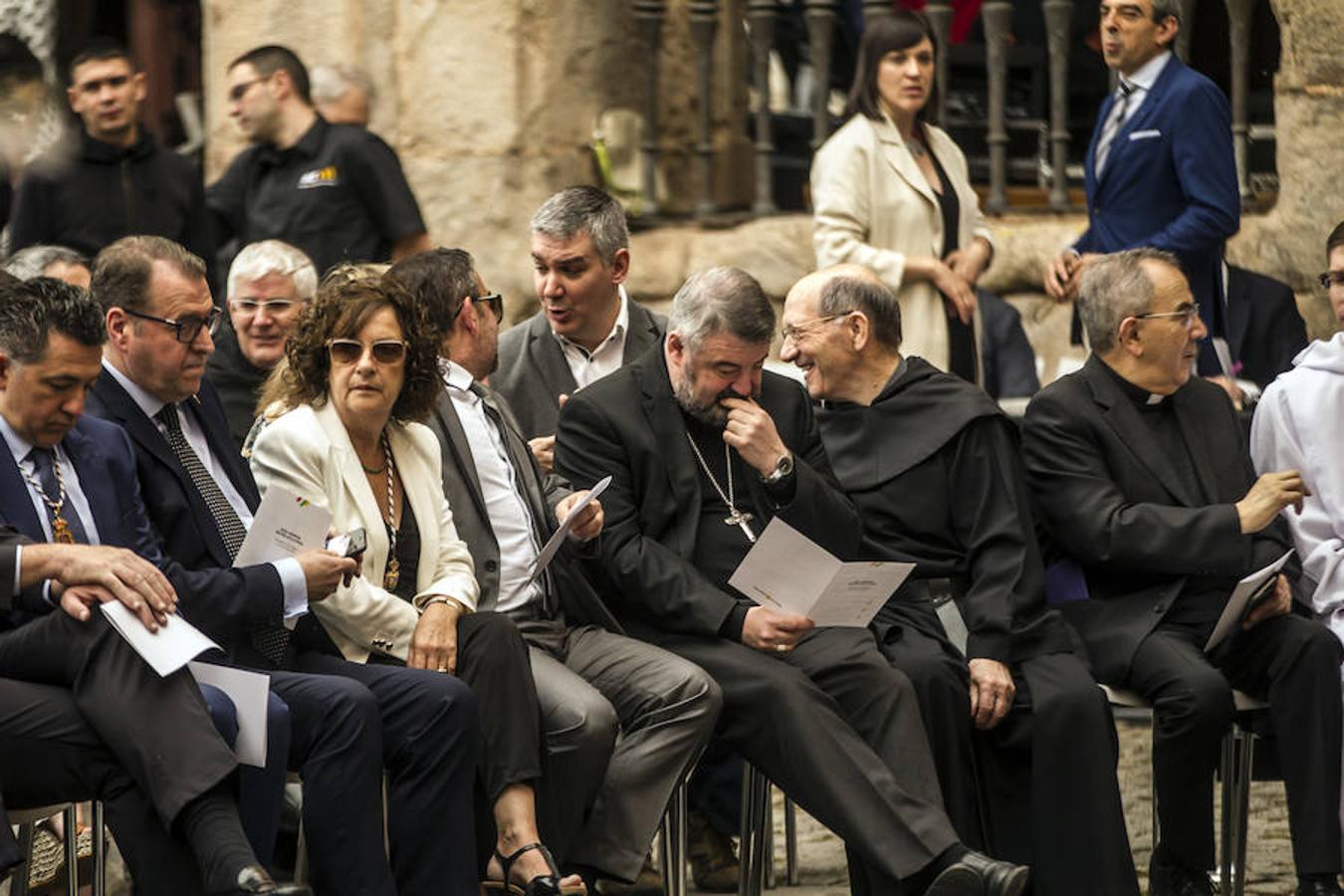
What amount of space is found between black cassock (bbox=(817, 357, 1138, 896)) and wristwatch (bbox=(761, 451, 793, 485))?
0.43m

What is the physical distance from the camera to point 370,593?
239 inches

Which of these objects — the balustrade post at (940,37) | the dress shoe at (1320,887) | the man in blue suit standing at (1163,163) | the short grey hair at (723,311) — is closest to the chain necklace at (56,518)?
the short grey hair at (723,311)

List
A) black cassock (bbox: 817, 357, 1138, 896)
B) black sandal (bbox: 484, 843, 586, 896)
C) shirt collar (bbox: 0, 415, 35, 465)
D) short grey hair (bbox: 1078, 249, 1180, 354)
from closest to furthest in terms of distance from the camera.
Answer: shirt collar (bbox: 0, 415, 35, 465), black sandal (bbox: 484, 843, 586, 896), black cassock (bbox: 817, 357, 1138, 896), short grey hair (bbox: 1078, 249, 1180, 354)

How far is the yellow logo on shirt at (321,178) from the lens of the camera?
9.09m

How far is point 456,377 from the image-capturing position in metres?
6.69

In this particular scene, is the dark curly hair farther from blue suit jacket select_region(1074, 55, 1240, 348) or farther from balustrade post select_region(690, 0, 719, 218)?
balustrade post select_region(690, 0, 719, 218)

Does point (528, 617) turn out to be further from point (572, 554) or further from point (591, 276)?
point (591, 276)

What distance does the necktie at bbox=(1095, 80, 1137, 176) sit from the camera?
326 inches

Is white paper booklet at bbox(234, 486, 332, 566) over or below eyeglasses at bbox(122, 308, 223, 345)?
below

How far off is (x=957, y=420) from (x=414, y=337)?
1.44m

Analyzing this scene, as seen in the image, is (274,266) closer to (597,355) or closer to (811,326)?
(597,355)

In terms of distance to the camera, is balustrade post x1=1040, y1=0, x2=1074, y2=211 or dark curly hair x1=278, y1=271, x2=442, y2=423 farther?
balustrade post x1=1040, y1=0, x2=1074, y2=211

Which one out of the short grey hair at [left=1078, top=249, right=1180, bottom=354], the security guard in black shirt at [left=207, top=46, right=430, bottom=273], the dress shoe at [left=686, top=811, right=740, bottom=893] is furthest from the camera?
the security guard in black shirt at [left=207, top=46, right=430, bottom=273]

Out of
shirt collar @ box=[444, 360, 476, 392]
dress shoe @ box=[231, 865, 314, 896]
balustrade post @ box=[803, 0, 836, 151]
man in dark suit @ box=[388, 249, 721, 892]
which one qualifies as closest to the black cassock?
man in dark suit @ box=[388, 249, 721, 892]
